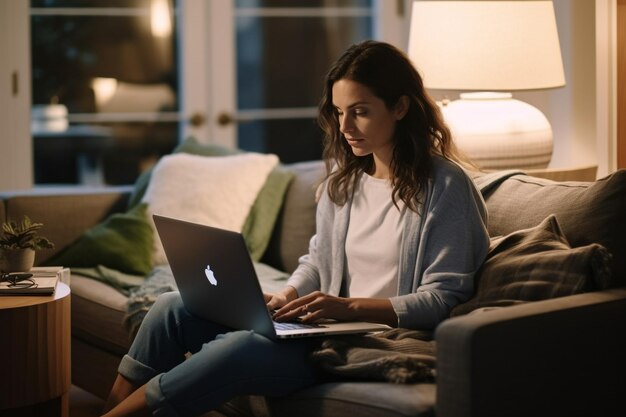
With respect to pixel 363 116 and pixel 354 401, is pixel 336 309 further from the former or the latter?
pixel 363 116

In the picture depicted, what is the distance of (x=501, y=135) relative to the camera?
3.05 meters

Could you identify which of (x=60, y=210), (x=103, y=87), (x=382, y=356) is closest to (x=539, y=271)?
(x=382, y=356)

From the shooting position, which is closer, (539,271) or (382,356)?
(382,356)

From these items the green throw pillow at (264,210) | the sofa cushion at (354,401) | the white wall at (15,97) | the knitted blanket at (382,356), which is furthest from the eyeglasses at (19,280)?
the white wall at (15,97)

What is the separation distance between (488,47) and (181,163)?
122cm

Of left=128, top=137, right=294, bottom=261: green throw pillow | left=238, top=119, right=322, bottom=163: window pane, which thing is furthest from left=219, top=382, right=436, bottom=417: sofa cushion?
left=238, top=119, right=322, bottom=163: window pane

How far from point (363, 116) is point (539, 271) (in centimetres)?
51

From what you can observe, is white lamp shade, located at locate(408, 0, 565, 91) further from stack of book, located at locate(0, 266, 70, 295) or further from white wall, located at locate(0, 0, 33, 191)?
white wall, located at locate(0, 0, 33, 191)

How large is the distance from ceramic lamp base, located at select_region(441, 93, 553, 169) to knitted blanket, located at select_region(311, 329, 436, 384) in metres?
0.97

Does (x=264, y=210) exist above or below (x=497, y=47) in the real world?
below

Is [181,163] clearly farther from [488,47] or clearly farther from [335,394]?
[335,394]

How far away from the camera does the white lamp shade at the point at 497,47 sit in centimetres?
304

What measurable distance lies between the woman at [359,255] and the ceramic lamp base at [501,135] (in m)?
0.64

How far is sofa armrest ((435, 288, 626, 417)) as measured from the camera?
183cm
